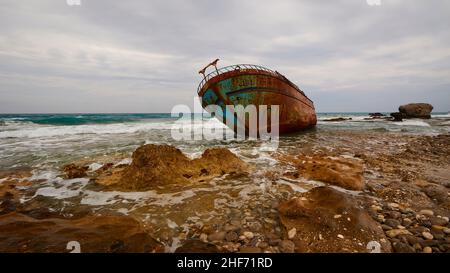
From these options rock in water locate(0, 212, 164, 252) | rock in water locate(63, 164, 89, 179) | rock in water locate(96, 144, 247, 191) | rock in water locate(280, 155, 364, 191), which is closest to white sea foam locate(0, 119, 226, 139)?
rock in water locate(63, 164, 89, 179)

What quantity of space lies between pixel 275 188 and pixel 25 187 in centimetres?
499

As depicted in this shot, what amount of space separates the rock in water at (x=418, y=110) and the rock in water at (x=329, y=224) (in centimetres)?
4135

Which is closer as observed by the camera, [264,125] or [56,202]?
[56,202]

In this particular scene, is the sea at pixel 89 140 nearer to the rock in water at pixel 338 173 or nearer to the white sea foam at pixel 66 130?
the white sea foam at pixel 66 130

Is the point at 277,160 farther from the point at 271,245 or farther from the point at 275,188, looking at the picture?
the point at 271,245

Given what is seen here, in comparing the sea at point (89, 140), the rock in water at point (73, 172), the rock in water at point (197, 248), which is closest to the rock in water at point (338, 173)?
the rock in water at point (197, 248)

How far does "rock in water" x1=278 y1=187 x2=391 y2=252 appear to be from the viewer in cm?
239

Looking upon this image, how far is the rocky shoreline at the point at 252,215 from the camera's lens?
245 cm

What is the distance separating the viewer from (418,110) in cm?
3409

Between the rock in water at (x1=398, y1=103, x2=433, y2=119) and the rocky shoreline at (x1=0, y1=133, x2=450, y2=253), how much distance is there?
37.6 meters

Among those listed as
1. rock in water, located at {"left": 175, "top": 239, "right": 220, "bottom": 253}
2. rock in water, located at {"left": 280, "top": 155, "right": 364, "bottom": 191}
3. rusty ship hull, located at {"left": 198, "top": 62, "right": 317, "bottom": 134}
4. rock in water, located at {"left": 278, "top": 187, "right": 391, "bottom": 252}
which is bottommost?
rock in water, located at {"left": 175, "top": 239, "right": 220, "bottom": 253}

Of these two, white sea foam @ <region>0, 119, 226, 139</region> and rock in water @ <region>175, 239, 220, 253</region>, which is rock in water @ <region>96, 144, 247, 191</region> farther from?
white sea foam @ <region>0, 119, 226, 139</region>

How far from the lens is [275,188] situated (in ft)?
13.7
